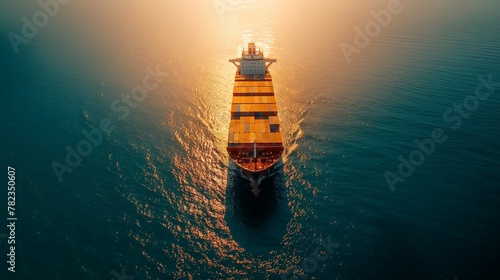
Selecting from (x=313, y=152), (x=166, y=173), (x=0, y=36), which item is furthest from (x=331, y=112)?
(x=0, y=36)

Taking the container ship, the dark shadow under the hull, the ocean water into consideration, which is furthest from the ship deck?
the ocean water

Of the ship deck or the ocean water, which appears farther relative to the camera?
the ship deck

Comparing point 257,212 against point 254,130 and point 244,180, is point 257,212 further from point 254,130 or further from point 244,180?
point 254,130

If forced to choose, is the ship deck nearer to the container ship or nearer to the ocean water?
the container ship

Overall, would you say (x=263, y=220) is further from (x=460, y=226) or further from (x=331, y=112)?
(x=331, y=112)

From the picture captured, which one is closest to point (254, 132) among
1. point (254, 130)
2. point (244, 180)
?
point (254, 130)
